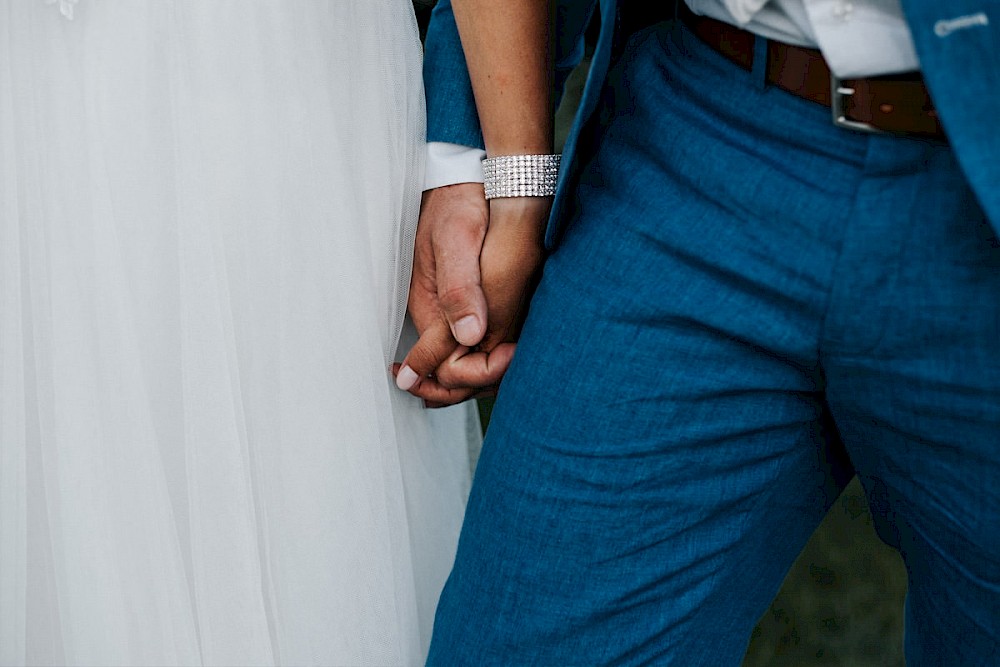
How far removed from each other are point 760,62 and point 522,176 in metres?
0.24

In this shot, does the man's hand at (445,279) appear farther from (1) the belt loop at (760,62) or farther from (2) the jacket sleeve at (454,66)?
(1) the belt loop at (760,62)

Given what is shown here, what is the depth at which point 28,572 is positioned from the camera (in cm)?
72

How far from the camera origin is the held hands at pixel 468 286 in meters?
0.83

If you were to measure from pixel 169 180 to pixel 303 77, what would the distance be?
0.14m

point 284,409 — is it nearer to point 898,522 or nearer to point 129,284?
point 129,284

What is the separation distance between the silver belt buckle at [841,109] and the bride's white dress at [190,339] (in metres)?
0.40

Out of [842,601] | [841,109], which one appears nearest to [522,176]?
[841,109]

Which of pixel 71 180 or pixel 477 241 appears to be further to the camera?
pixel 477 241

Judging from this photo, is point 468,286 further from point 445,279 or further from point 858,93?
point 858,93

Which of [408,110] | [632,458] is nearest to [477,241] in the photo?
[408,110]

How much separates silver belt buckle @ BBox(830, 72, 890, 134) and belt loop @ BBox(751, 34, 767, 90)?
51mm

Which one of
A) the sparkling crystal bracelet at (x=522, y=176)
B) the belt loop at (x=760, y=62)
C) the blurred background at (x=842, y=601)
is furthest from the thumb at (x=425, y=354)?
the blurred background at (x=842, y=601)

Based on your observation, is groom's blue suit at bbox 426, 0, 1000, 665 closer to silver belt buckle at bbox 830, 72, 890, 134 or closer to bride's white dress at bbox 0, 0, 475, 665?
silver belt buckle at bbox 830, 72, 890, 134

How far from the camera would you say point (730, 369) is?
2.30ft
